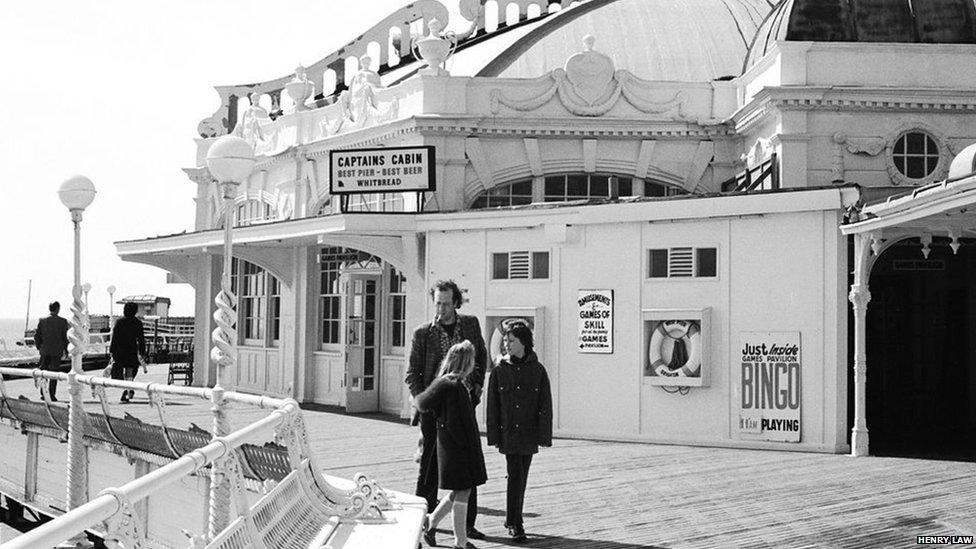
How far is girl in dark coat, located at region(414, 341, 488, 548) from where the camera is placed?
8.77m

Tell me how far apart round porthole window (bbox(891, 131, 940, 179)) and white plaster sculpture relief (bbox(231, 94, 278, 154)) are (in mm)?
12819

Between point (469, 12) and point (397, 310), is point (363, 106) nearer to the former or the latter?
point (397, 310)

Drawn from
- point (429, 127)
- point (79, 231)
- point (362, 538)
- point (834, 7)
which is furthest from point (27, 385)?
point (362, 538)

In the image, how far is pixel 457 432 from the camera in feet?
29.1

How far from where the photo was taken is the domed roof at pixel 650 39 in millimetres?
24016

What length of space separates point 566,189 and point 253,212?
8363 mm

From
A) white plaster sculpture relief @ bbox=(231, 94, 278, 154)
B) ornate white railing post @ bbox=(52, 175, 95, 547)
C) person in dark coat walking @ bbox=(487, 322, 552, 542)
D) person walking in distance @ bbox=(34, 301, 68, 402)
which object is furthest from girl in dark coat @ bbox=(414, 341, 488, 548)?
white plaster sculpture relief @ bbox=(231, 94, 278, 154)

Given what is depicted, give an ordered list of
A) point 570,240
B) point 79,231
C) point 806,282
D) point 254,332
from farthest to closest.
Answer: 1. point 254,332
2. point 570,240
3. point 806,282
4. point 79,231

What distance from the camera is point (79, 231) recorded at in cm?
1398

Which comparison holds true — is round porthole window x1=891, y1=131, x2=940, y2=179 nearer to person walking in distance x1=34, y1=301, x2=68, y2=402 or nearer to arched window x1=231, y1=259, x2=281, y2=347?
arched window x1=231, y1=259, x2=281, y2=347

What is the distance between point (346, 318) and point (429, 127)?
3.64 meters

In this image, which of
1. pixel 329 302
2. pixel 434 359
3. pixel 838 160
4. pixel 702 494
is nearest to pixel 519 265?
pixel 838 160

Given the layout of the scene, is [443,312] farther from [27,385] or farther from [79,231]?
[27,385]

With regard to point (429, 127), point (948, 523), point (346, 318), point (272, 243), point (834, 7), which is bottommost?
point (948, 523)
